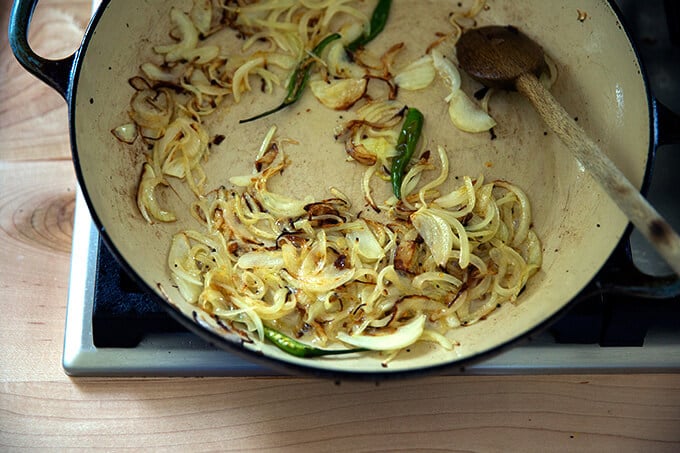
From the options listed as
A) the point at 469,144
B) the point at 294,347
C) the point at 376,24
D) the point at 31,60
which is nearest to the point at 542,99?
the point at 469,144

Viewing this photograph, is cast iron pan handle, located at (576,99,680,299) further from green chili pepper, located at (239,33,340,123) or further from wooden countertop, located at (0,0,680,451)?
green chili pepper, located at (239,33,340,123)

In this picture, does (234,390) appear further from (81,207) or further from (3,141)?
(3,141)

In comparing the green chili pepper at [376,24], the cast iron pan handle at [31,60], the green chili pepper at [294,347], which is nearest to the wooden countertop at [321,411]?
the green chili pepper at [294,347]

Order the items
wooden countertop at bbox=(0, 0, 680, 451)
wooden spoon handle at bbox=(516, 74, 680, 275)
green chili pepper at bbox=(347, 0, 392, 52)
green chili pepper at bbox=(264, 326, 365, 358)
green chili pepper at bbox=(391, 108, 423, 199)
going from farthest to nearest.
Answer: green chili pepper at bbox=(347, 0, 392, 52) → green chili pepper at bbox=(391, 108, 423, 199) → wooden countertop at bbox=(0, 0, 680, 451) → green chili pepper at bbox=(264, 326, 365, 358) → wooden spoon handle at bbox=(516, 74, 680, 275)

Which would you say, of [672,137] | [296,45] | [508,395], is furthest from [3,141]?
[672,137]

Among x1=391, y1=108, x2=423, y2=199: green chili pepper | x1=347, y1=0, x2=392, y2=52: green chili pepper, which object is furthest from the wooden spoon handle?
x1=347, y1=0, x2=392, y2=52: green chili pepper

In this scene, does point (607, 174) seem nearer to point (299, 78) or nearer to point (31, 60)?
point (299, 78)

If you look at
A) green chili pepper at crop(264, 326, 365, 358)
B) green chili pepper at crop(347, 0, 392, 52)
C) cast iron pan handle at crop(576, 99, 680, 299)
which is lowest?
green chili pepper at crop(264, 326, 365, 358)
